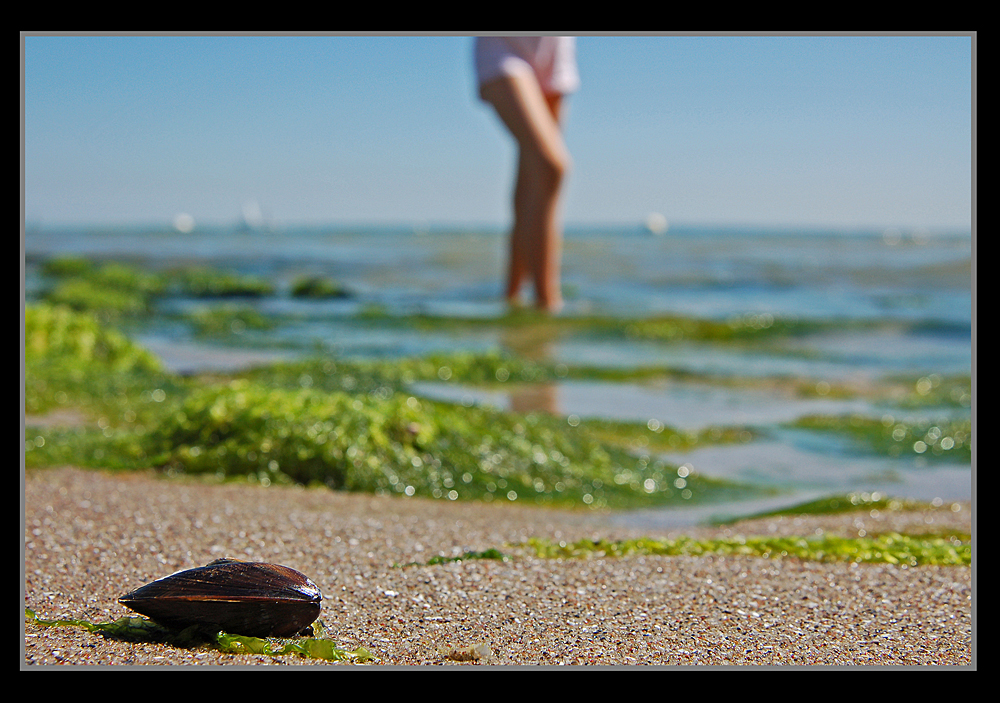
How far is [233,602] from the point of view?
173 cm

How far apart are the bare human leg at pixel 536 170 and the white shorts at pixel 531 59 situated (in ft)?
0.24

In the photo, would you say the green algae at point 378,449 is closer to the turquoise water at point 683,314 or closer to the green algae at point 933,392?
the turquoise water at point 683,314

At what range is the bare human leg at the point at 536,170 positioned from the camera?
7.06 meters

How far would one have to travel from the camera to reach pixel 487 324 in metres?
8.14

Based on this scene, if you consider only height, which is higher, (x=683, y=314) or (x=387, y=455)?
(x=683, y=314)

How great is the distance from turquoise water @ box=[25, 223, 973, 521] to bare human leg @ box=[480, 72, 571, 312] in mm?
491

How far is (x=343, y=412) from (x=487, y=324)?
4629 millimetres

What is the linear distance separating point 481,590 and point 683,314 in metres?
7.56

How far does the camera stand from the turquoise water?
437cm

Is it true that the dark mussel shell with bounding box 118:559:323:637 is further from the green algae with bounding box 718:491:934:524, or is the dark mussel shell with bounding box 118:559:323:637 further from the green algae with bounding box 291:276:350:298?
the green algae with bounding box 291:276:350:298

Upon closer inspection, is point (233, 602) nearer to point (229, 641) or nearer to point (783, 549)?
point (229, 641)

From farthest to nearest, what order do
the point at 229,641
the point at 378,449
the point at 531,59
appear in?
the point at 531,59
the point at 378,449
the point at 229,641

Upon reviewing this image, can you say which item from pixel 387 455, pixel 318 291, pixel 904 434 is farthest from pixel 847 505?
→ pixel 318 291

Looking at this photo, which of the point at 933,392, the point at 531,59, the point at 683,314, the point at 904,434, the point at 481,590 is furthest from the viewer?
the point at 683,314
